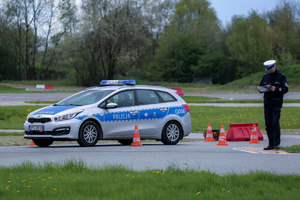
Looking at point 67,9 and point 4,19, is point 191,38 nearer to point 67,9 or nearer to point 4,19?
point 67,9

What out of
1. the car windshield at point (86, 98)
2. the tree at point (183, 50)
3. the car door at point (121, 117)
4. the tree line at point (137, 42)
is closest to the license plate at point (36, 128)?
the car windshield at point (86, 98)

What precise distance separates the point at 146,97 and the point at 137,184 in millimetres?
8140

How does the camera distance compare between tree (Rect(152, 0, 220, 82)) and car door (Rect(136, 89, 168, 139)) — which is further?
tree (Rect(152, 0, 220, 82))

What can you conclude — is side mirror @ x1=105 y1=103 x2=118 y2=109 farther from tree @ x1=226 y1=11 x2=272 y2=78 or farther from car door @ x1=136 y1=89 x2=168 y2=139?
tree @ x1=226 y1=11 x2=272 y2=78

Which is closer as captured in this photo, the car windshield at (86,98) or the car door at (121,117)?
the car door at (121,117)

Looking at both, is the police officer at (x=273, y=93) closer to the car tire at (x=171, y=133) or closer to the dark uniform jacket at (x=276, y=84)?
the dark uniform jacket at (x=276, y=84)

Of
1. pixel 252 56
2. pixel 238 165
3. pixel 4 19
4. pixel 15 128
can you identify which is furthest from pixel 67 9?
pixel 238 165

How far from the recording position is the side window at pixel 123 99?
14648 millimetres

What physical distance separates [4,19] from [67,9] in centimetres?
813

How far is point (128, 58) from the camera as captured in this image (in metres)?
65.6

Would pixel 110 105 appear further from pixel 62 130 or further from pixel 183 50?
pixel 183 50

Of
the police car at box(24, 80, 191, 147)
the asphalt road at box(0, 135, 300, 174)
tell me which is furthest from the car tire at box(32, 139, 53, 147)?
the asphalt road at box(0, 135, 300, 174)

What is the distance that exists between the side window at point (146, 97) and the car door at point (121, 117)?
204 mm

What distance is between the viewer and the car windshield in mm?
14438
